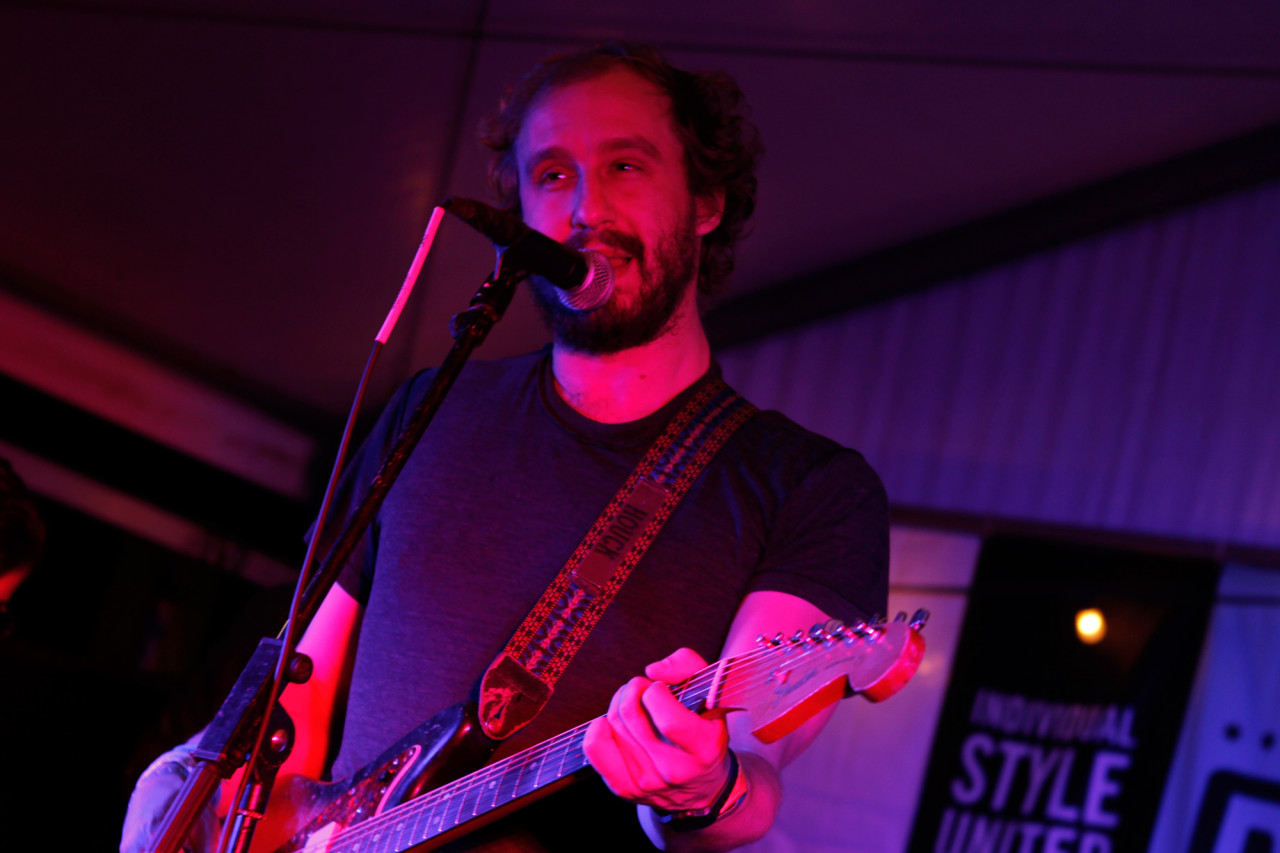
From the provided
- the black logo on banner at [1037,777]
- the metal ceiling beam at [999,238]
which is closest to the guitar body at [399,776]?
the black logo on banner at [1037,777]

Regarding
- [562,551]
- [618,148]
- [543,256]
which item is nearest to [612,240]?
[618,148]

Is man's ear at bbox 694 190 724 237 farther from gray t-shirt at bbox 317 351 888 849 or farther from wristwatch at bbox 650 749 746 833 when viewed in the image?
wristwatch at bbox 650 749 746 833

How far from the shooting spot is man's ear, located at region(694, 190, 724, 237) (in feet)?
7.40

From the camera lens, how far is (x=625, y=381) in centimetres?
205

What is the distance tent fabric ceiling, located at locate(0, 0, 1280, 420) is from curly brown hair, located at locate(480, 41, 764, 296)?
5.88ft

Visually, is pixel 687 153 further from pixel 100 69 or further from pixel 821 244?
pixel 821 244

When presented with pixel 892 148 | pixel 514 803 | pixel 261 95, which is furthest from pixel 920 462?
pixel 514 803

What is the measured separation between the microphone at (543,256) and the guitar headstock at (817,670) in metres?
0.54

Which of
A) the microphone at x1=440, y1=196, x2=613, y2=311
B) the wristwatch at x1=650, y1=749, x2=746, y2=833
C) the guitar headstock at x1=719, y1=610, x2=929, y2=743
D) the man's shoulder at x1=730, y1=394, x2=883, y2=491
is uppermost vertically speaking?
the microphone at x1=440, y1=196, x2=613, y2=311

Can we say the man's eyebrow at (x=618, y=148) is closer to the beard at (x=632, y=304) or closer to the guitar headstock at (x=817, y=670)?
the beard at (x=632, y=304)

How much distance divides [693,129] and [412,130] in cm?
264

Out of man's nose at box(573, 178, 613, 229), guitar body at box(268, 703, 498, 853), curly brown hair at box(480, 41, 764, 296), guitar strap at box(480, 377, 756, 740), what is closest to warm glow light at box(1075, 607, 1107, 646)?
curly brown hair at box(480, 41, 764, 296)

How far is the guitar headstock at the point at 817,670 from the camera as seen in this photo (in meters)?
1.33

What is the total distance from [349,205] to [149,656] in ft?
8.07
